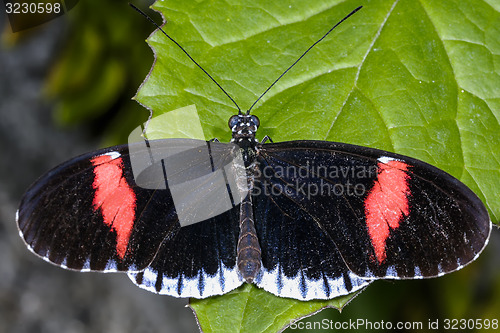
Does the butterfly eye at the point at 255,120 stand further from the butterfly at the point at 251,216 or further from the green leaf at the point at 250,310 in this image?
the green leaf at the point at 250,310

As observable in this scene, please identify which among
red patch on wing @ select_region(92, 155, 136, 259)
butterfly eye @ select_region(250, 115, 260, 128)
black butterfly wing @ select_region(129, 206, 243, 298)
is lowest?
black butterfly wing @ select_region(129, 206, 243, 298)

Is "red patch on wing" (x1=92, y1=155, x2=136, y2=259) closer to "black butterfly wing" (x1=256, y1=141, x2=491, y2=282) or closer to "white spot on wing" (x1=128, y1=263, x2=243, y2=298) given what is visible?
"white spot on wing" (x1=128, y1=263, x2=243, y2=298)

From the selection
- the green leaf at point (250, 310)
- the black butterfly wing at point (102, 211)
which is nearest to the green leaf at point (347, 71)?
the green leaf at point (250, 310)

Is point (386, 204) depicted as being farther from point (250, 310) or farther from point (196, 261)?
point (196, 261)

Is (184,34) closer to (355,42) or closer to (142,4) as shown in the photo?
(355,42)

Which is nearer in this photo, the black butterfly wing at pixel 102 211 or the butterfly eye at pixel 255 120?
the black butterfly wing at pixel 102 211

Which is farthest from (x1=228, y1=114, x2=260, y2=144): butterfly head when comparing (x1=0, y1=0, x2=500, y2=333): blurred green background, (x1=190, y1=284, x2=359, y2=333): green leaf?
(x1=0, y1=0, x2=500, y2=333): blurred green background
